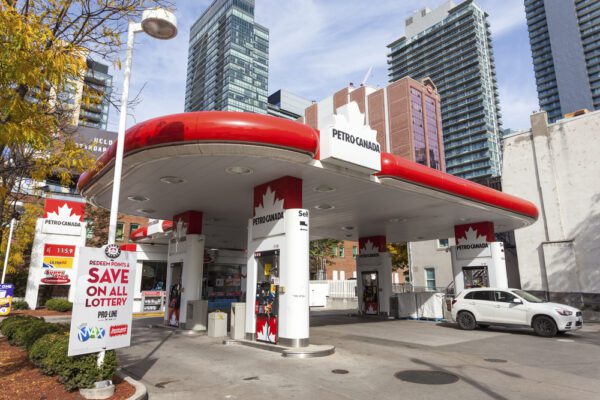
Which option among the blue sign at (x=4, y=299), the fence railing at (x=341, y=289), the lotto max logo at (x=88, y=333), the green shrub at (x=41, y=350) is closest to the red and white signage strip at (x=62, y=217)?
the blue sign at (x=4, y=299)

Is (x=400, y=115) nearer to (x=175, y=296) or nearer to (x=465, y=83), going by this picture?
(x=465, y=83)

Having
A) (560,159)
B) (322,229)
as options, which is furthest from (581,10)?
(322,229)

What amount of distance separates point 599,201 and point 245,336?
20.6m

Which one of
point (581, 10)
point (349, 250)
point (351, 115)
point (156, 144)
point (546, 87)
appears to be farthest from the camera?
point (546, 87)

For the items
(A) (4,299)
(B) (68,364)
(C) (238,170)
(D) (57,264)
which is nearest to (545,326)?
(C) (238,170)

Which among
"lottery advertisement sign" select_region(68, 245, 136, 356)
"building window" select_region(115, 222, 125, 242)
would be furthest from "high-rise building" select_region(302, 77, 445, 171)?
"lottery advertisement sign" select_region(68, 245, 136, 356)

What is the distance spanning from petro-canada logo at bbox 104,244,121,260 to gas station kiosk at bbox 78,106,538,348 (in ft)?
10.3

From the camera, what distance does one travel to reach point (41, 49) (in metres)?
5.88

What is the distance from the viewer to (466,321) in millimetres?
16062

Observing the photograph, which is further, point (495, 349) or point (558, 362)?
point (495, 349)

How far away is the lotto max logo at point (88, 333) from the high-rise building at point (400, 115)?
120 metres

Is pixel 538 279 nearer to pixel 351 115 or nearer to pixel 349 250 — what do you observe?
pixel 351 115

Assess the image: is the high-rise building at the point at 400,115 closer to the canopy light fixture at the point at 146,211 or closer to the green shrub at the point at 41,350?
the canopy light fixture at the point at 146,211

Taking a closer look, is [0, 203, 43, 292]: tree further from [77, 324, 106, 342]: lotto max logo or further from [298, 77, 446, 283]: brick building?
[298, 77, 446, 283]: brick building
